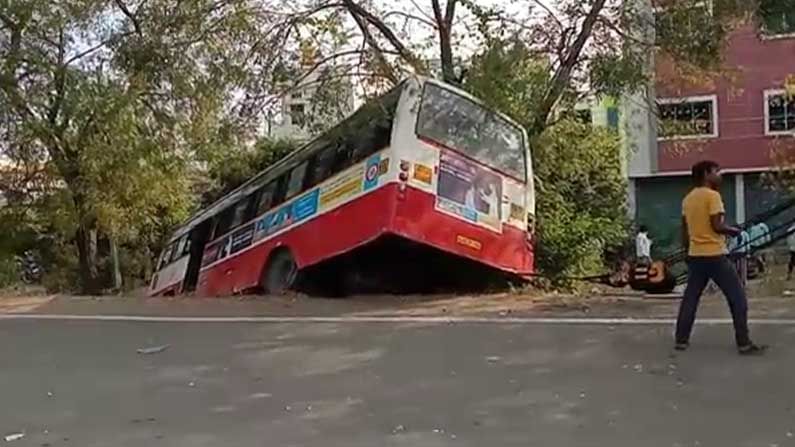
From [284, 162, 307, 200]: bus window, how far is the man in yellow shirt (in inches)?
322

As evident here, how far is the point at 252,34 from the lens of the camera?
15.2 metres

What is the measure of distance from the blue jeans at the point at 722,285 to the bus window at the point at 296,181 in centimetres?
823

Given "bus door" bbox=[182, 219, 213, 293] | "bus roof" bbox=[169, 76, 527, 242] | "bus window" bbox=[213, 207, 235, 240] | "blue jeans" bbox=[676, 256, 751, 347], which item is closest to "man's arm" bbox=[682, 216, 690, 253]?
"blue jeans" bbox=[676, 256, 751, 347]

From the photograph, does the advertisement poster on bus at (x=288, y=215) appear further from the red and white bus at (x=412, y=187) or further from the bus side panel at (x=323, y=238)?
the bus side panel at (x=323, y=238)

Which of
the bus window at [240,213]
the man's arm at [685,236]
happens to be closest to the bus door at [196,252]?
the bus window at [240,213]

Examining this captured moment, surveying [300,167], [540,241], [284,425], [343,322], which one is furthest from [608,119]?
[284,425]

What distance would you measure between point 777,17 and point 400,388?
780 centimetres

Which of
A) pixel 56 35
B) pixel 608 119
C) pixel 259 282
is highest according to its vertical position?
pixel 56 35

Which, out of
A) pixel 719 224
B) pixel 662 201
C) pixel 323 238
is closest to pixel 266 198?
pixel 323 238

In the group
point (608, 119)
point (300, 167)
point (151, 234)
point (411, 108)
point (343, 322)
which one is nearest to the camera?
point (343, 322)

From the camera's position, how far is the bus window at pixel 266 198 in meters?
16.8

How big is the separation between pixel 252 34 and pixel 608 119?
6.75 m

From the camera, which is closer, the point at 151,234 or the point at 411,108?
the point at 411,108

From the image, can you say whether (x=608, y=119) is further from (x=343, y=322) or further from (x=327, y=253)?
(x=343, y=322)
